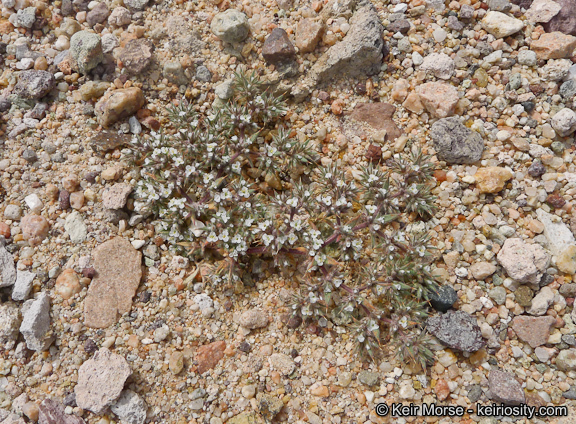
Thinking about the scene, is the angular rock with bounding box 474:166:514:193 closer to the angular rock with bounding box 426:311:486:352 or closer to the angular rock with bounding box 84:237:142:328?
the angular rock with bounding box 426:311:486:352

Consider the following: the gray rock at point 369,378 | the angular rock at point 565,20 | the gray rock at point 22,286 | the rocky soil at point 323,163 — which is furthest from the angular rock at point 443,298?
the gray rock at point 22,286

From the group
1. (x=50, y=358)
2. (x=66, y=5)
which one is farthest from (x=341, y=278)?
(x=66, y=5)

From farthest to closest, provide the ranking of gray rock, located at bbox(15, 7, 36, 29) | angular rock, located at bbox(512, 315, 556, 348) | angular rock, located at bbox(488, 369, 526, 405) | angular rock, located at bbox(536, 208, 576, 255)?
gray rock, located at bbox(15, 7, 36, 29)
angular rock, located at bbox(536, 208, 576, 255)
angular rock, located at bbox(512, 315, 556, 348)
angular rock, located at bbox(488, 369, 526, 405)

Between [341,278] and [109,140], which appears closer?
[341,278]

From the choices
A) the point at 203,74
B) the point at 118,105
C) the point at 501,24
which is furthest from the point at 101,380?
the point at 501,24

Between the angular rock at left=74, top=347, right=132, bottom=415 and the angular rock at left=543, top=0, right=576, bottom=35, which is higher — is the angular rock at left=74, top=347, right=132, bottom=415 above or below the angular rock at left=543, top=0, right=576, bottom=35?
below

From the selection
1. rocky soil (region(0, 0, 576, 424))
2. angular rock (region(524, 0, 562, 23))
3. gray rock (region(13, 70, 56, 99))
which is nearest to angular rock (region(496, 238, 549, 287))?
rocky soil (region(0, 0, 576, 424))

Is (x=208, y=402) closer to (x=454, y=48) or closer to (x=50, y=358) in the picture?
(x=50, y=358)
